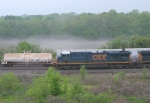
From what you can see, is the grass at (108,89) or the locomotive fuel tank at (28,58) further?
the locomotive fuel tank at (28,58)

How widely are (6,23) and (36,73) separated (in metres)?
55.8

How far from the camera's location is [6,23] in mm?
80312

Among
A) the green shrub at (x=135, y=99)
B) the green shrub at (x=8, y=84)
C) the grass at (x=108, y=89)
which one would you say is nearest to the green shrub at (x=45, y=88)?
the grass at (x=108, y=89)

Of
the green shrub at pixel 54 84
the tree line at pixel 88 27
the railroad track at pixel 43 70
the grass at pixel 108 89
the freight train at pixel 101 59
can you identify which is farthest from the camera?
the tree line at pixel 88 27

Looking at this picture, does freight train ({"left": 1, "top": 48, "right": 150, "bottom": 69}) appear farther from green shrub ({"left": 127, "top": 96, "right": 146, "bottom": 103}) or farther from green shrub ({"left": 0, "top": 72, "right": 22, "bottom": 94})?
green shrub ({"left": 127, "top": 96, "right": 146, "bottom": 103})

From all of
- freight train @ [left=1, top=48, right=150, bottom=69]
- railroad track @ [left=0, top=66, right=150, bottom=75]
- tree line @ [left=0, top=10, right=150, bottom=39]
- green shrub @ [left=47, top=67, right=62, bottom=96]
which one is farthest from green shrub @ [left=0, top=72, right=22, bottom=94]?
tree line @ [left=0, top=10, right=150, bottom=39]

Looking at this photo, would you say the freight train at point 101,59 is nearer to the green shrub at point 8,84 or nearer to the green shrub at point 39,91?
the green shrub at point 8,84

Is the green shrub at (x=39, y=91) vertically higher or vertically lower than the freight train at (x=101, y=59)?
lower

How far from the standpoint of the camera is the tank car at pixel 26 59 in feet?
105

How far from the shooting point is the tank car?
3192 cm

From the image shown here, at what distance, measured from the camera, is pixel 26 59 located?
106 feet

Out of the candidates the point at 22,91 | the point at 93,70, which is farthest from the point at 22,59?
the point at 22,91

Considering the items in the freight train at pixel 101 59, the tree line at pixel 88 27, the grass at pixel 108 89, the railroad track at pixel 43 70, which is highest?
the tree line at pixel 88 27

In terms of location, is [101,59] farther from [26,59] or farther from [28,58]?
[26,59]
